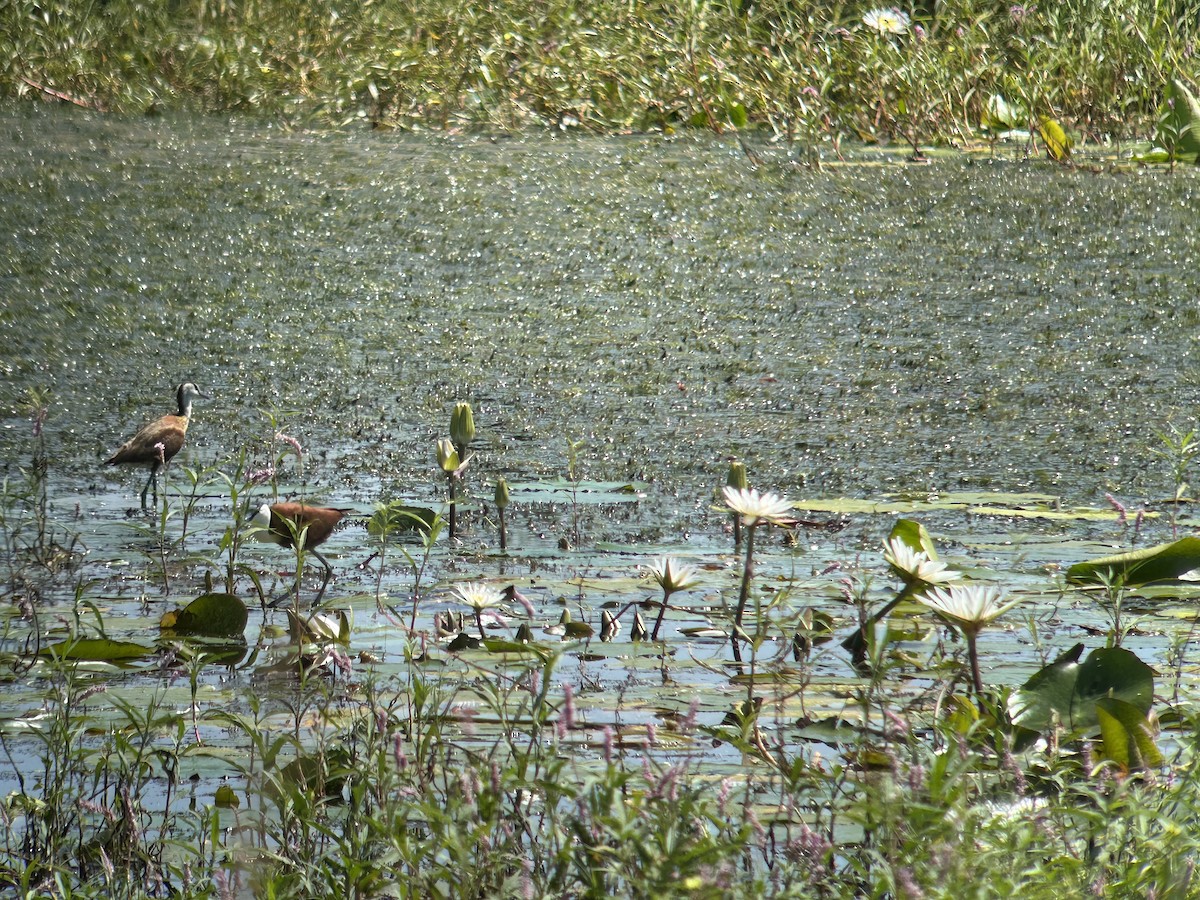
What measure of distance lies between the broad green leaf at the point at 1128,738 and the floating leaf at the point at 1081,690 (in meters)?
0.05

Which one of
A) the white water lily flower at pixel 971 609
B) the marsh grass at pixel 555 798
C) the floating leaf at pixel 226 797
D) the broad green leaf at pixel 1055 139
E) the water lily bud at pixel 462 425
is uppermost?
the broad green leaf at pixel 1055 139

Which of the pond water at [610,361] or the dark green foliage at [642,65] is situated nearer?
the pond water at [610,361]

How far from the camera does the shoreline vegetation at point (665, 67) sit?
6492 mm

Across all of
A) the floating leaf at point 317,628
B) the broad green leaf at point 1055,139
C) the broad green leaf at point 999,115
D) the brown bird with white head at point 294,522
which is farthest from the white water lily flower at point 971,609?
the broad green leaf at point 999,115

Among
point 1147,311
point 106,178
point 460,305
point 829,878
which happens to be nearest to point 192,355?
point 460,305

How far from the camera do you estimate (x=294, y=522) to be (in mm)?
2119

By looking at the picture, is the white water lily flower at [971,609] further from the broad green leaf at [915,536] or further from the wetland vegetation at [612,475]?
the broad green leaf at [915,536]

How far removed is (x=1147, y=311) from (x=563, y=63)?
143 inches

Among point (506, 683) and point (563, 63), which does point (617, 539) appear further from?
point (563, 63)

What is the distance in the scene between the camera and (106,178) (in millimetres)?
5391

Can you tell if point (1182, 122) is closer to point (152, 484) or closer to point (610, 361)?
point (610, 361)

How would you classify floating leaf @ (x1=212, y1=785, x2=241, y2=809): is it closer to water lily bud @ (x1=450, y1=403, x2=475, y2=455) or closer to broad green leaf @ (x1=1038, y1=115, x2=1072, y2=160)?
water lily bud @ (x1=450, y1=403, x2=475, y2=455)

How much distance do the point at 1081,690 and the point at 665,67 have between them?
5.52m

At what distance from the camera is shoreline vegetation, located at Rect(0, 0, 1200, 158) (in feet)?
Result: 21.3
